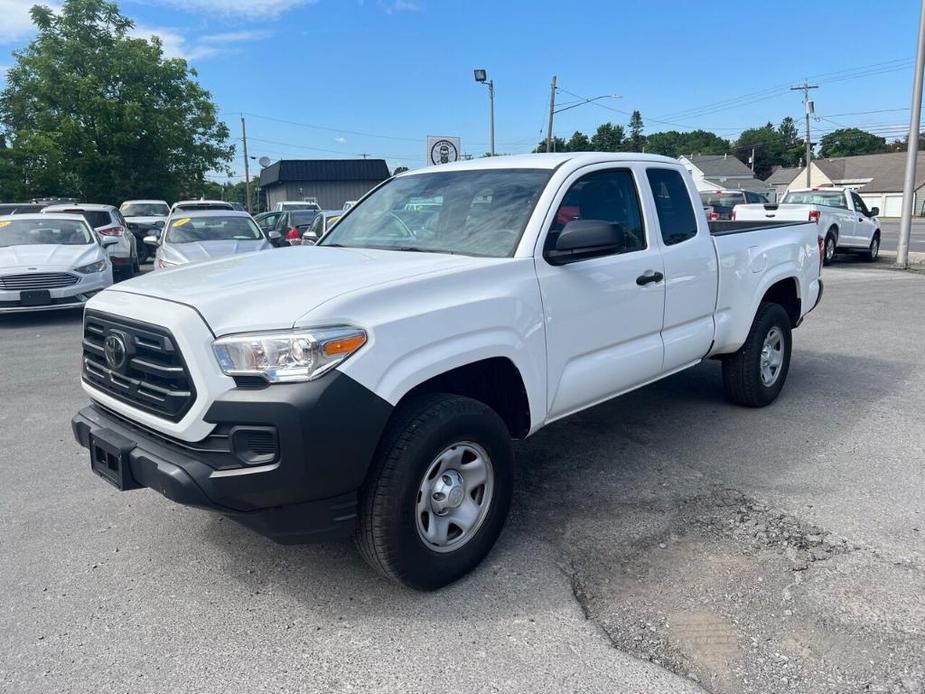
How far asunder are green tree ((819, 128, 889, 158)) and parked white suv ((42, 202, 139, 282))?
118 m

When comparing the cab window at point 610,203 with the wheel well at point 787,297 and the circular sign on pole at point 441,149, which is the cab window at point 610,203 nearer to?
the wheel well at point 787,297

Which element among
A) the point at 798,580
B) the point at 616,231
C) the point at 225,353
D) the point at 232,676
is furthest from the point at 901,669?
the point at 225,353

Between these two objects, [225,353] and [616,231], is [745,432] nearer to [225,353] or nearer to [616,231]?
[616,231]

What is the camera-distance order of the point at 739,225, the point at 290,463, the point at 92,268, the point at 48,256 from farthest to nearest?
the point at 92,268 → the point at 48,256 → the point at 739,225 → the point at 290,463

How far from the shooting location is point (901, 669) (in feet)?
8.76

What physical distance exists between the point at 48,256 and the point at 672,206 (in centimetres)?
917

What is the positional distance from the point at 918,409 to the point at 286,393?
17.5 feet

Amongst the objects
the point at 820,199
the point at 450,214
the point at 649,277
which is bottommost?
the point at 649,277

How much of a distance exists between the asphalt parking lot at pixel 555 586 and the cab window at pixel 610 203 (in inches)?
58.9

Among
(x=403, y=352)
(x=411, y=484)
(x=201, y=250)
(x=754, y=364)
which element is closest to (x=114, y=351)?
(x=403, y=352)

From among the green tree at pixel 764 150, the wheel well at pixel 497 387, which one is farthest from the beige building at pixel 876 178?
the wheel well at pixel 497 387

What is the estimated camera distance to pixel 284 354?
277 centimetres

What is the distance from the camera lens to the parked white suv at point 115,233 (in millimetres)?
14062

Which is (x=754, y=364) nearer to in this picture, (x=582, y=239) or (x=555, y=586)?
(x=582, y=239)
